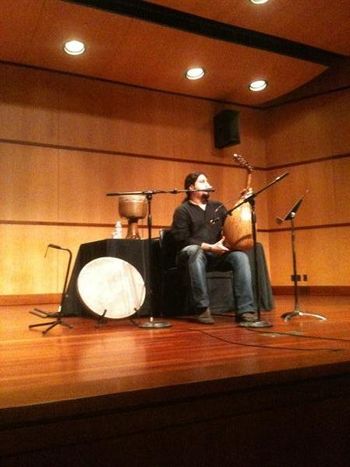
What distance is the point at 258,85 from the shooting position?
5680mm

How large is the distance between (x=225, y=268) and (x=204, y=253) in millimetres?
177

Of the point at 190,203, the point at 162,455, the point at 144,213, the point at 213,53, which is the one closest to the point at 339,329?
the point at 190,203

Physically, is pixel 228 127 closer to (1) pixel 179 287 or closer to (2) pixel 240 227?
(1) pixel 179 287

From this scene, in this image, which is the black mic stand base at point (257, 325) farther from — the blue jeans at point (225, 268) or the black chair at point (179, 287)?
the black chair at point (179, 287)

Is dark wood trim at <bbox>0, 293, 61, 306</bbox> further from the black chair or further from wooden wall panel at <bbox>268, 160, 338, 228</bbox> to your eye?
wooden wall panel at <bbox>268, 160, 338, 228</bbox>

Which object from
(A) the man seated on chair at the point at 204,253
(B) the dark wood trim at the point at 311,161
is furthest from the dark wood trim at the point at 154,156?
(A) the man seated on chair at the point at 204,253

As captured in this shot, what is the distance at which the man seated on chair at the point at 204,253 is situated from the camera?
305 cm

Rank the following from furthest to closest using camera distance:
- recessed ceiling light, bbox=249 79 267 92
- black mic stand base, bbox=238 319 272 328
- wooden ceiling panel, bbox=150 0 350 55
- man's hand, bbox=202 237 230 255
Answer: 1. recessed ceiling light, bbox=249 79 267 92
2. wooden ceiling panel, bbox=150 0 350 55
3. man's hand, bbox=202 237 230 255
4. black mic stand base, bbox=238 319 272 328

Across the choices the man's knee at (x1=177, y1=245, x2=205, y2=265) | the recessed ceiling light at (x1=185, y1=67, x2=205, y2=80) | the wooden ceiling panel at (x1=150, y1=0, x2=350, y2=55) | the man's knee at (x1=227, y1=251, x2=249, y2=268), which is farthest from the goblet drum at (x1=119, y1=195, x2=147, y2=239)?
the recessed ceiling light at (x1=185, y1=67, x2=205, y2=80)

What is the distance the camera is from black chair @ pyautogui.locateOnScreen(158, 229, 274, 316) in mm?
3754

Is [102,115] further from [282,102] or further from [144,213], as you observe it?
[282,102]

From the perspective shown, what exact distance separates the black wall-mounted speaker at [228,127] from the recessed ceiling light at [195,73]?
2.22 ft

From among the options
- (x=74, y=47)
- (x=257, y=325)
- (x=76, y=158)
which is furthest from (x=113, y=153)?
(x=257, y=325)

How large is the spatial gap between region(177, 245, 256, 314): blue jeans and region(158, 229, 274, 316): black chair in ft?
1.68
